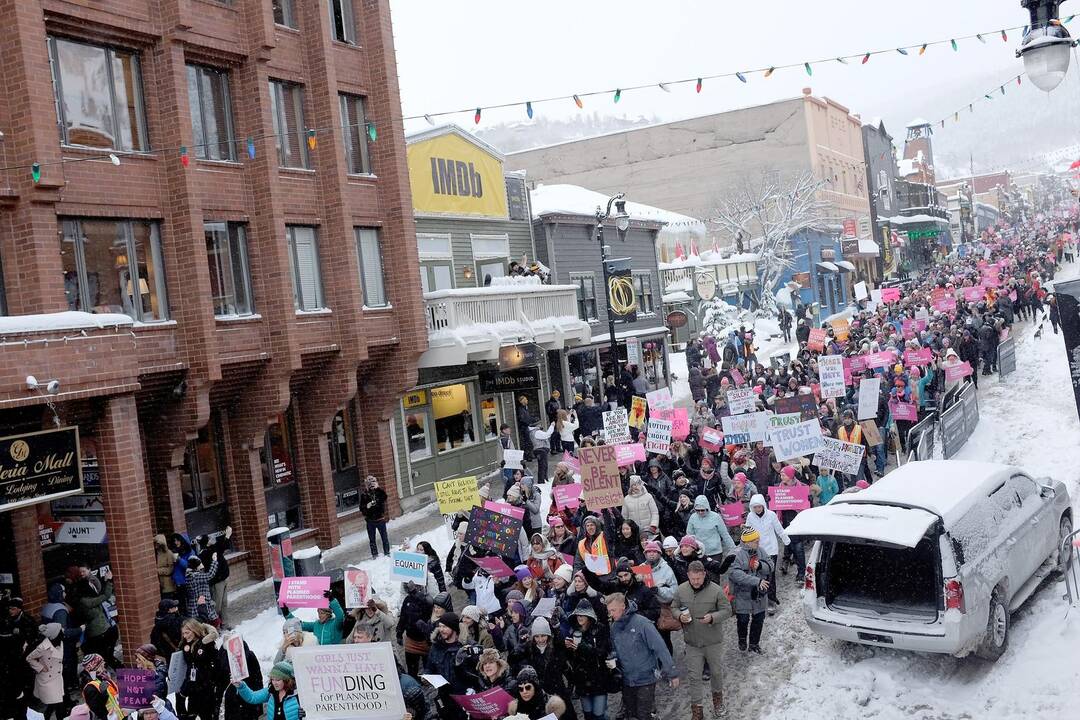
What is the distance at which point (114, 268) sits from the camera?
54.4ft

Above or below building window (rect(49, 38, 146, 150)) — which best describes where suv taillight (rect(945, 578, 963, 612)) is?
below

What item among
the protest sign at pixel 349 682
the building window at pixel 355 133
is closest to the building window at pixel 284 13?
the building window at pixel 355 133

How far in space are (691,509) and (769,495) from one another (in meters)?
1.57

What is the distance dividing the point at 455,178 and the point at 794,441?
14.0 meters

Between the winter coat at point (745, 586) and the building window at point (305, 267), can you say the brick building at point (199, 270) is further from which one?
the winter coat at point (745, 586)

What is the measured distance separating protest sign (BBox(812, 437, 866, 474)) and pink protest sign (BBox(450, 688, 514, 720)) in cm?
861

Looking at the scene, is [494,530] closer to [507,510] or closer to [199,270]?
[507,510]

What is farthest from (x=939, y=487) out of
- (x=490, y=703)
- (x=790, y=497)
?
(x=490, y=703)

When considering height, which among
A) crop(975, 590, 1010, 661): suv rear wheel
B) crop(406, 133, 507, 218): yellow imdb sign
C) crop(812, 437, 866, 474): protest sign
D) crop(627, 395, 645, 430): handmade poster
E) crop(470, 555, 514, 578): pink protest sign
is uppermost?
crop(406, 133, 507, 218): yellow imdb sign

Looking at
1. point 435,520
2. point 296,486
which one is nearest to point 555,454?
point 435,520

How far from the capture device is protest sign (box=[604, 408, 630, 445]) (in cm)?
1816

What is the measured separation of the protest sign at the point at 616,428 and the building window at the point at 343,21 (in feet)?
35.2

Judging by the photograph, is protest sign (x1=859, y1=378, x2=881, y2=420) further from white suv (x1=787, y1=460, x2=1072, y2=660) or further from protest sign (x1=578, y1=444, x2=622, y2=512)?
white suv (x1=787, y1=460, x2=1072, y2=660)

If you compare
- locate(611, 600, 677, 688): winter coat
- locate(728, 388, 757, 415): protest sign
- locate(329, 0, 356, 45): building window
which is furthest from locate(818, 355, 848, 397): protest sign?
locate(329, 0, 356, 45): building window
